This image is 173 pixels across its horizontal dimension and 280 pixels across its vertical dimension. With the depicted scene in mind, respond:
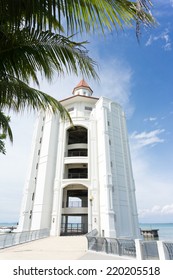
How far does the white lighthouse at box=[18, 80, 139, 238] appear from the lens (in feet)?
74.9

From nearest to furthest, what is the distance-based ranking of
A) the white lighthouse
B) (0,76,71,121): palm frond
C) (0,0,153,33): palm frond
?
(0,0,153,33): palm frond, (0,76,71,121): palm frond, the white lighthouse

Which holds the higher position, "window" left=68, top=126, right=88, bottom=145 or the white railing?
"window" left=68, top=126, right=88, bottom=145

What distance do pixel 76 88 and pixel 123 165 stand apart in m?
20.3

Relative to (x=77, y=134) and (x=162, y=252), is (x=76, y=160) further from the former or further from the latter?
(x=162, y=252)

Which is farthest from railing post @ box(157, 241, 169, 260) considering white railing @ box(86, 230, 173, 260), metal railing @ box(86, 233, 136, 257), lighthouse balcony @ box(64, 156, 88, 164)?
lighthouse balcony @ box(64, 156, 88, 164)

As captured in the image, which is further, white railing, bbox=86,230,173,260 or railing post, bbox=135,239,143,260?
railing post, bbox=135,239,143,260

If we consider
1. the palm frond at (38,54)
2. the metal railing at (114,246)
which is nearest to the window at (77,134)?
the metal railing at (114,246)

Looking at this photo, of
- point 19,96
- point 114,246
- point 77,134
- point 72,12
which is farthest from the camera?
point 77,134

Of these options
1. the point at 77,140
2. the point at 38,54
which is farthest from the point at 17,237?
the point at 77,140

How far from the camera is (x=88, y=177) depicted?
83.6 feet

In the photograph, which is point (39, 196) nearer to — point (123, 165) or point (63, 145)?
point (63, 145)

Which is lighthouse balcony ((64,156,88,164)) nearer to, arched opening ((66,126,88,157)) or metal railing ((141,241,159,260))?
arched opening ((66,126,88,157))

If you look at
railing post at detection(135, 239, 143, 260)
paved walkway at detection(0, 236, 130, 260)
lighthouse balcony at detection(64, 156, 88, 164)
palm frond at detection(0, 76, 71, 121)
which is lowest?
paved walkway at detection(0, 236, 130, 260)

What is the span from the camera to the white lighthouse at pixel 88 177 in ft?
74.9
